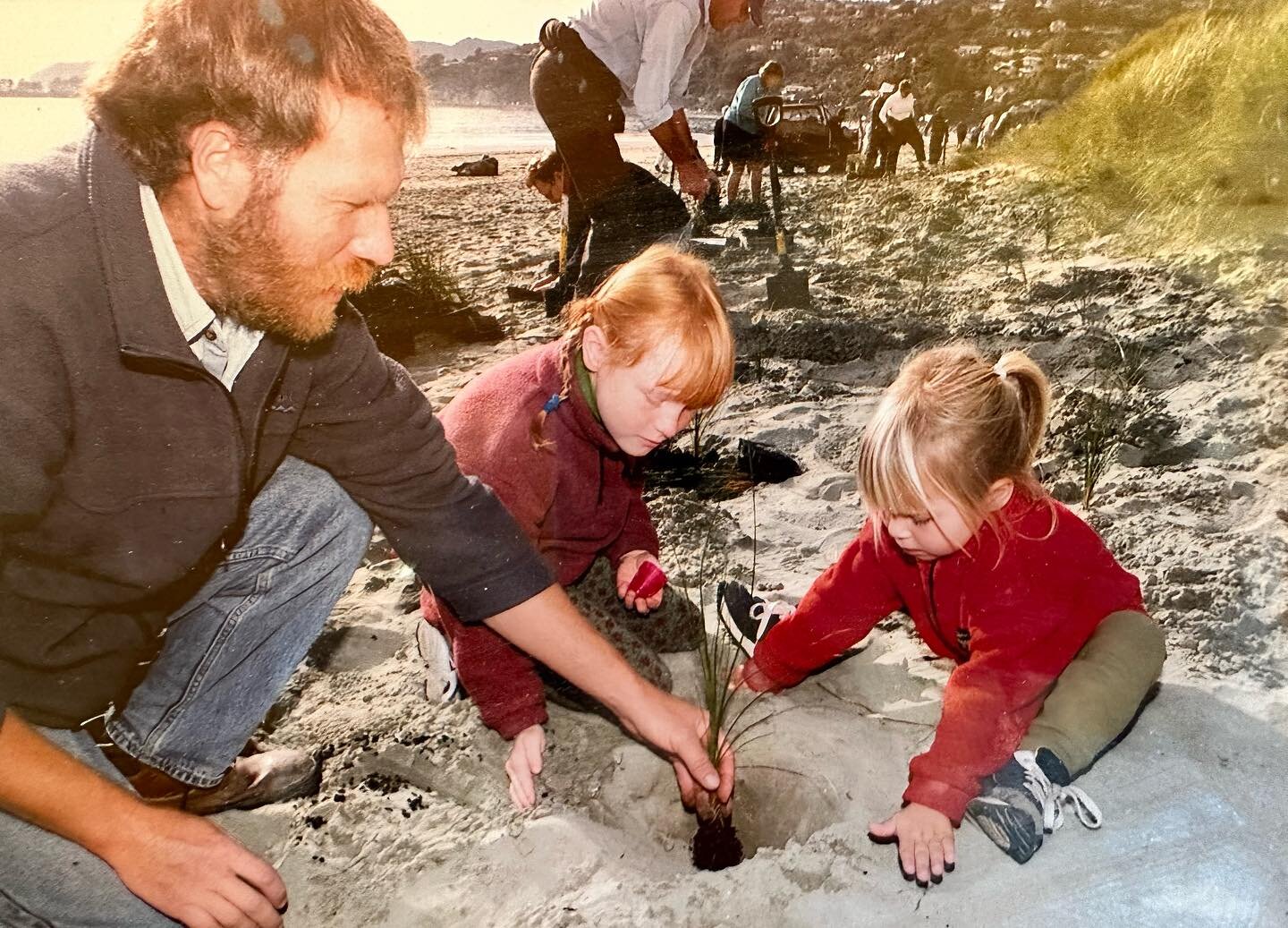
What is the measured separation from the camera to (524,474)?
167 cm

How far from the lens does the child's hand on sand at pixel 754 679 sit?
5.74 feet

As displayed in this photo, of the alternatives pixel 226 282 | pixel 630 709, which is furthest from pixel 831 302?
pixel 226 282

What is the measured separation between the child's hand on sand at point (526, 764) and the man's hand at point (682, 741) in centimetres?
22

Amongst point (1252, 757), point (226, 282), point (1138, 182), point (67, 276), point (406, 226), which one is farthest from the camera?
point (1138, 182)

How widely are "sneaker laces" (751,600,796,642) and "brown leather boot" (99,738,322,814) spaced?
966mm

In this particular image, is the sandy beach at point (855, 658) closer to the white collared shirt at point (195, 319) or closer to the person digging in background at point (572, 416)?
the person digging in background at point (572, 416)

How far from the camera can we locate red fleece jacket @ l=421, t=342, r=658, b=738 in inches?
63.1

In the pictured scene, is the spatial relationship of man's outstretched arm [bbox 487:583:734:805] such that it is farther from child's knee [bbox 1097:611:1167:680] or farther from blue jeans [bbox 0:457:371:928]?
child's knee [bbox 1097:611:1167:680]

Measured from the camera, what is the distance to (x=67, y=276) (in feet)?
3.25

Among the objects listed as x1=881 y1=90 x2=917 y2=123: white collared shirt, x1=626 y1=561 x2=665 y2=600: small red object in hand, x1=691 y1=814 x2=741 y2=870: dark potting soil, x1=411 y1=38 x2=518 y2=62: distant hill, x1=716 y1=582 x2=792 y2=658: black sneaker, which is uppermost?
x1=411 y1=38 x2=518 y2=62: distant hill

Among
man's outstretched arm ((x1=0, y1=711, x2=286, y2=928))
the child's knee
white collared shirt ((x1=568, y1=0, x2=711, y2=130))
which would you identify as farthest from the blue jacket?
the child's knee

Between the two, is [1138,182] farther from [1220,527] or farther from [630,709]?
[630,709]

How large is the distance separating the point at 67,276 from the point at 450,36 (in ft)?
2.85

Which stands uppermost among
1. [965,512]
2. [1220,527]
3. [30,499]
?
[30,499]
